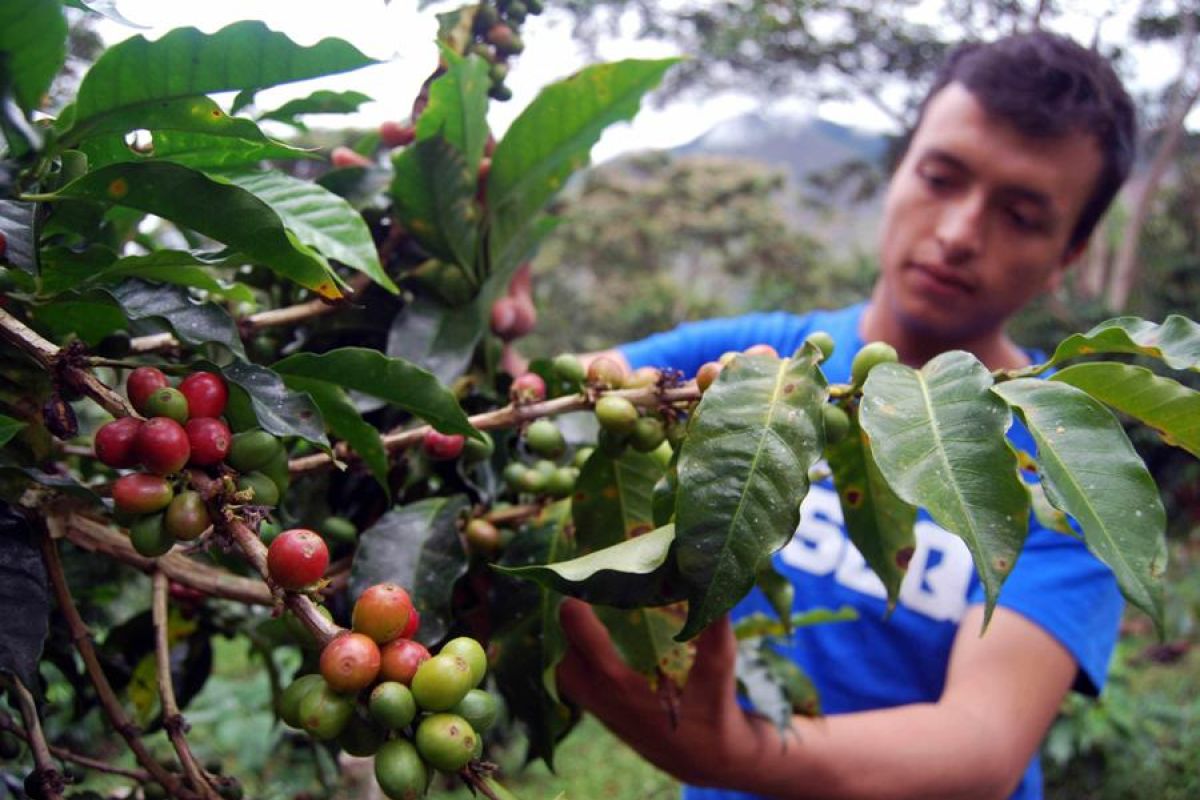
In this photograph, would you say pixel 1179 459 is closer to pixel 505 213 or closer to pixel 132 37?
pixel 505 213

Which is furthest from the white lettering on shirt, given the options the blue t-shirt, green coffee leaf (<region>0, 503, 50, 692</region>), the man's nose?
green coffee leaf (<region>0, 503, 50, 692</region>)

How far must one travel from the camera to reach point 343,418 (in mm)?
566

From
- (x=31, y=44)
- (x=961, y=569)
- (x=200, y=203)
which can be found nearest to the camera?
(x=31, y=44)

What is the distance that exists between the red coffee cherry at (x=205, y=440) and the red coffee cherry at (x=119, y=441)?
2cm

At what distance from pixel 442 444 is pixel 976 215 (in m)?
1.01

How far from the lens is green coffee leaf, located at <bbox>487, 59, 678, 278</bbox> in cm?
76

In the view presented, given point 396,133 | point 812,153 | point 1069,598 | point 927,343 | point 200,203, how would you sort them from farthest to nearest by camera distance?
point 812,153, point 927,343, point 1069,598, point 396,133, point 200,203

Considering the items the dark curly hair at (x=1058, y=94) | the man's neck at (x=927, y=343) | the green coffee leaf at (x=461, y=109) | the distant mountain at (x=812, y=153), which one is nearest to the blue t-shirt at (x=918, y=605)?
the man's neck at (x=927, y=343)

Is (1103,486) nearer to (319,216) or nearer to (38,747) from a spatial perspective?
(319,216)

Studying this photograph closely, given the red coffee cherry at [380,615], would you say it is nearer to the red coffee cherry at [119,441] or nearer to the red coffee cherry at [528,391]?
the red coffee cherry at [119,441]

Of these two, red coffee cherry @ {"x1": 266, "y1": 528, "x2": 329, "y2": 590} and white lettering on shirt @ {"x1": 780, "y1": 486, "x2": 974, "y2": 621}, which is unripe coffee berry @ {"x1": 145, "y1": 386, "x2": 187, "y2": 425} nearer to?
red coffee cherry @ {"x1": 266, "y1": 528, "x2": 329, "y2": 590}

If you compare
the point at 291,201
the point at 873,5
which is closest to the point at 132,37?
the point at 291,201

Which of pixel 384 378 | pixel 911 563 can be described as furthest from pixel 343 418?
pixel 911 563

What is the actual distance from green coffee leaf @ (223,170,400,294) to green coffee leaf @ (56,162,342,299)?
0.27 feet
